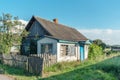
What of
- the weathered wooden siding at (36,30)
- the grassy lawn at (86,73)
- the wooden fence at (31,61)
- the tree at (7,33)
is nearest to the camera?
the grassy lawn at (86,73)

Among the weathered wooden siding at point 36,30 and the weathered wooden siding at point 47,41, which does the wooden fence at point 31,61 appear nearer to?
the weathered wooden siding at point 47,41

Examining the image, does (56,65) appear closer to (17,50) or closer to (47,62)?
(47,62)

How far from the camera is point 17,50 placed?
29.2 metres

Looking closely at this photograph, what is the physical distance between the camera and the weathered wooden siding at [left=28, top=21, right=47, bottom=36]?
28.4 meters

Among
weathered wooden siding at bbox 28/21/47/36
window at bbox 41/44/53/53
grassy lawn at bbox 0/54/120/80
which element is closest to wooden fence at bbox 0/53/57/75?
grassy lawn at bbox 0/54/120/80

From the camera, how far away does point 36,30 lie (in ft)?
95.5

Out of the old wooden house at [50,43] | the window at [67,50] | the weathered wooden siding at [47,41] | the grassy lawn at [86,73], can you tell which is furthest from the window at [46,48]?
the grassy lawn at [86,73]

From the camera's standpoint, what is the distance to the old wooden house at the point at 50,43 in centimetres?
2492

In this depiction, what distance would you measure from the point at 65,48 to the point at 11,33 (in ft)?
19.9

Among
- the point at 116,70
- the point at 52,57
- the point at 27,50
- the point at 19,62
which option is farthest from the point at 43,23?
the point at 116,70

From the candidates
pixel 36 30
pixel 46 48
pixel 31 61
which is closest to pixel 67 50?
pixel 46 48

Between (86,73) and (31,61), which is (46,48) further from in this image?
(86,73)

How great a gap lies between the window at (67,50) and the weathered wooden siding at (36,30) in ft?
11.0

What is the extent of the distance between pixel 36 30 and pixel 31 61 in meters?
11.4
